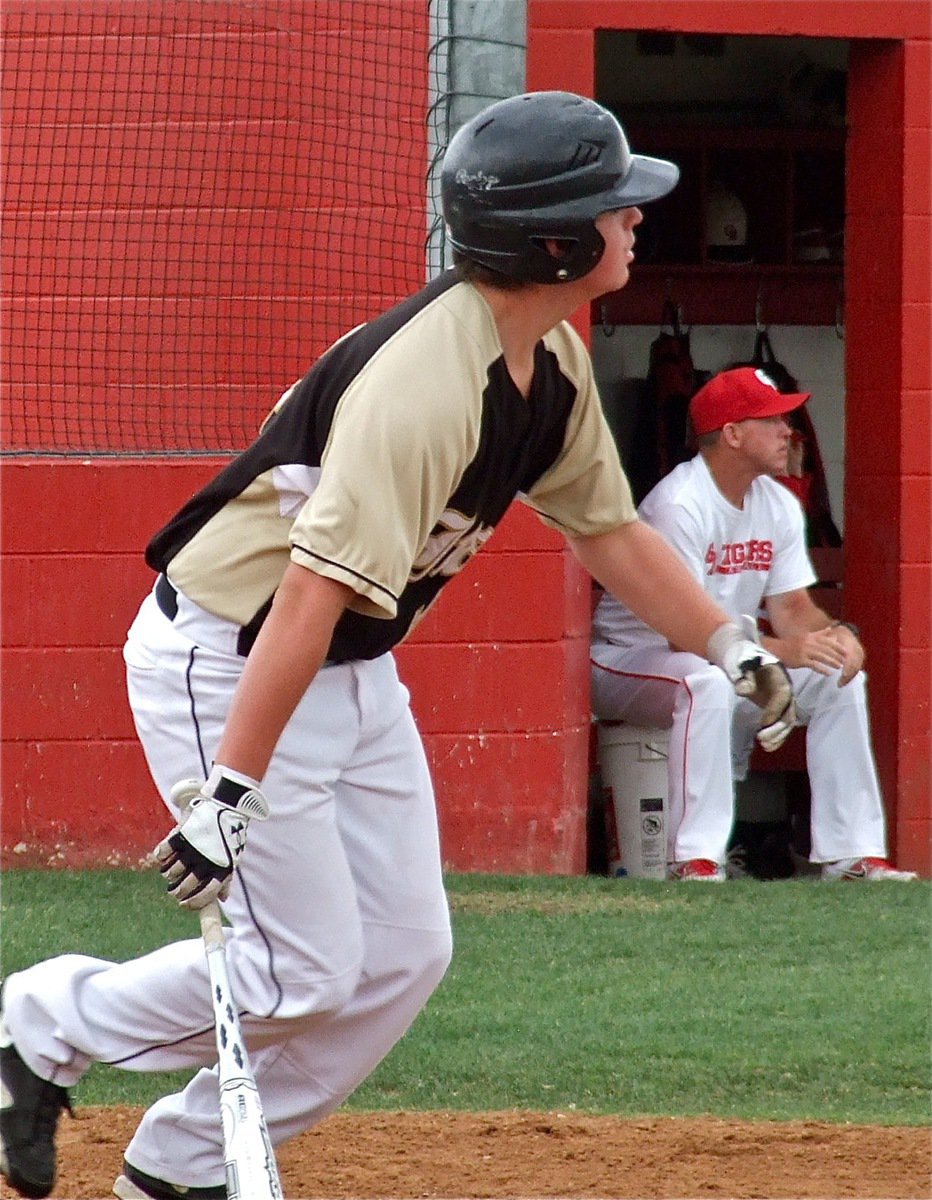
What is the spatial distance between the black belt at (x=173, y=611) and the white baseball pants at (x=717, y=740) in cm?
346

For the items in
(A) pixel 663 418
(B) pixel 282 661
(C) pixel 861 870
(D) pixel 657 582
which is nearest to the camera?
(B) pixel 282 661

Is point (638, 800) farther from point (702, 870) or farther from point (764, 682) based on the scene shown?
point (764, 682)

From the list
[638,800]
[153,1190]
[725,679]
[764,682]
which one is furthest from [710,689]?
[153,1190]

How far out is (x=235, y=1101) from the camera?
296 centimetres

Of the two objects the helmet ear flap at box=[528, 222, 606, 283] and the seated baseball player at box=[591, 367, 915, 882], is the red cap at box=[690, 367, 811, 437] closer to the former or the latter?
the seated baseball player at box=[591, 367, 915, 882]

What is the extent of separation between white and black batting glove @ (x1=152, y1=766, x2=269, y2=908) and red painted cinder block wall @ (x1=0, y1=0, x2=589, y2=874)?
3.64 m

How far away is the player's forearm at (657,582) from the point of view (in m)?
3.55

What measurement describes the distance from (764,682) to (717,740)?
3302 mm

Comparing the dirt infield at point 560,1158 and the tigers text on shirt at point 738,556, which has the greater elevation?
the tigers text on shirt at point 738,556

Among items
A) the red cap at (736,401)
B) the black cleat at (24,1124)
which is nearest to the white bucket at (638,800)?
the red cap at (736,401)

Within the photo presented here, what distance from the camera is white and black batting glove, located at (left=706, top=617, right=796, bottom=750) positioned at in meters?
3.33

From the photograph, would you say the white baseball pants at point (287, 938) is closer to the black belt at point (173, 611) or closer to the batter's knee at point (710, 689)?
the black belt at point (173, 611)

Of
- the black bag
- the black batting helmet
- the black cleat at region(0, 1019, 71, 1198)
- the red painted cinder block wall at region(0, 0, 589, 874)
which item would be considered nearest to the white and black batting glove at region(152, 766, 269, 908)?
the black cleat at region(0, 1019, 71, 1198)

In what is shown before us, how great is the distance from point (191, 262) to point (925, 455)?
8.76ft
